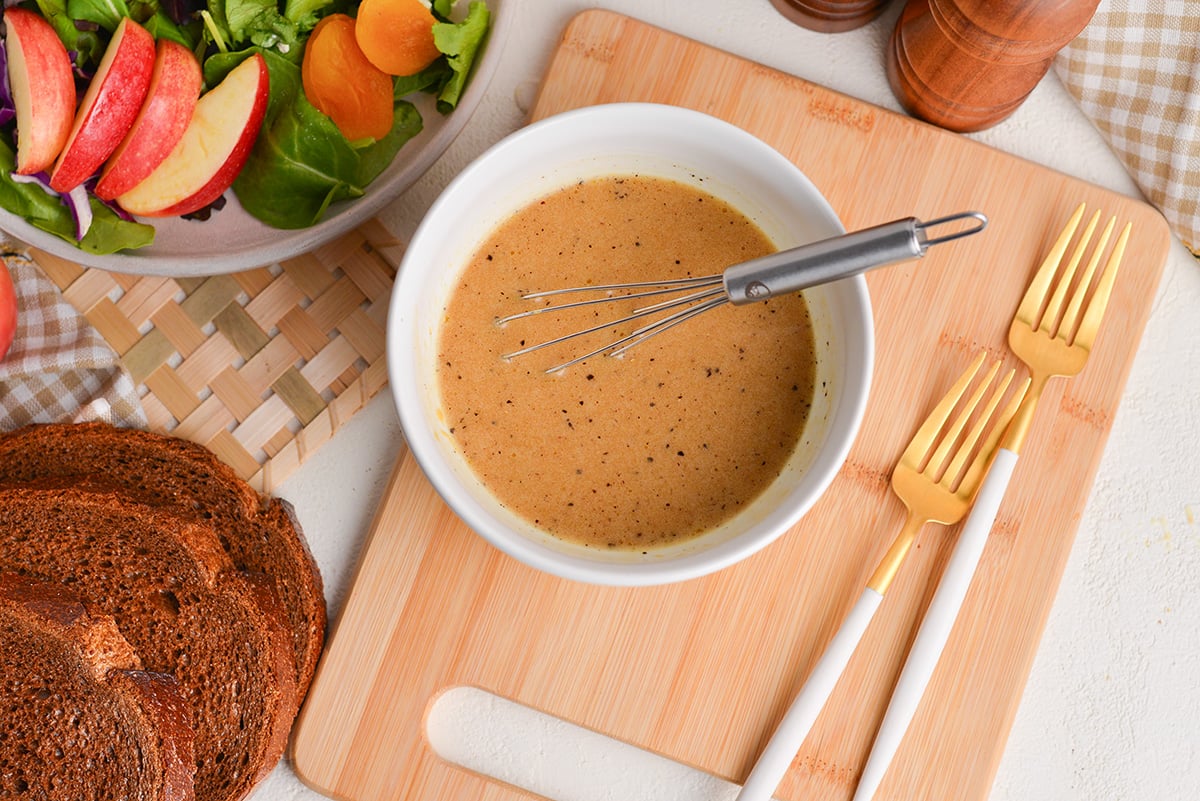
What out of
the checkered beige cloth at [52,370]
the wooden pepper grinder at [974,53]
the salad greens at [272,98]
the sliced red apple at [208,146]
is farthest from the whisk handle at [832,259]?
the checkered beige cloth at [52,370]

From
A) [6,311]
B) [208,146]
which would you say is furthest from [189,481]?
[208,146]

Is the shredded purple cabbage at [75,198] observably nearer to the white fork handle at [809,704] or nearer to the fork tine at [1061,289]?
the white fork handle at [809,704]

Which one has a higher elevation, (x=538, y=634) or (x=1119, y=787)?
(x=538, y=634)

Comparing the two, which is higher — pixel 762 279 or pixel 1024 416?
pixel 762 279

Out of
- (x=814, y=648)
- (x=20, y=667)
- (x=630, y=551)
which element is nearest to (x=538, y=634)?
(x=630, y=551)

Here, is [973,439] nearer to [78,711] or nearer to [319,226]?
[319,226]

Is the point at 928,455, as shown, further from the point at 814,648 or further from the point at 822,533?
the point at 814,648
